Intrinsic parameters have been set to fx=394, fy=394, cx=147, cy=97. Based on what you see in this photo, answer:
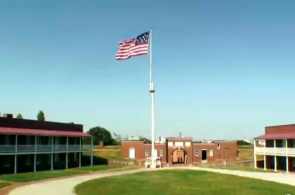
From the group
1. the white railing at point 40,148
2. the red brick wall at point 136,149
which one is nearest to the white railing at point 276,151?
the red brick wall at point 136,149

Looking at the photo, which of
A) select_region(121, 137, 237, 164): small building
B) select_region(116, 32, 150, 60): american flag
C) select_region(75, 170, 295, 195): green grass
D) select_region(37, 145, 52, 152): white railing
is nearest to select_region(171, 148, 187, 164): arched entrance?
select_region(121, 137, 237, 164): small building

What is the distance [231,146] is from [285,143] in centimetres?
2388

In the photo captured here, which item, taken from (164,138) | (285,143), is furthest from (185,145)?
(285,143)

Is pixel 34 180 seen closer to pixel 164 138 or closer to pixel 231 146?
pixel 164 138

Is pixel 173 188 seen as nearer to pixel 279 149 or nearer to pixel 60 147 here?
pixel 60 147

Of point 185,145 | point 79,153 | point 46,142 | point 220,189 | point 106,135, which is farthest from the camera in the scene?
point 106,135

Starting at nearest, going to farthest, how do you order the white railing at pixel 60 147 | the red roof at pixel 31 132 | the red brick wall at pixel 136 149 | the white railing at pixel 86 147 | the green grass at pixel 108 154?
the red roof at pixel 31 132 < the white railing at pixel 60 147 < the white railing at pixel 86 147 < the red brick wall at pixel 136 149 < the green grass at pixel 108 154

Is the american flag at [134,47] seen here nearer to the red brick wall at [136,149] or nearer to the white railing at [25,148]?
the white railing at [25,148]

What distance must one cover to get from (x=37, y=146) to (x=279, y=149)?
30501 millimetres

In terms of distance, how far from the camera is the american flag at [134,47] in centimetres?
4184

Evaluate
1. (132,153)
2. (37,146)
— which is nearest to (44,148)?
(37,146)

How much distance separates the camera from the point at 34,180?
33.2m

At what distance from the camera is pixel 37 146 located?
45938 mm

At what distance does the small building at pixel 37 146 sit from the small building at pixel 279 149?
25.0 meters
